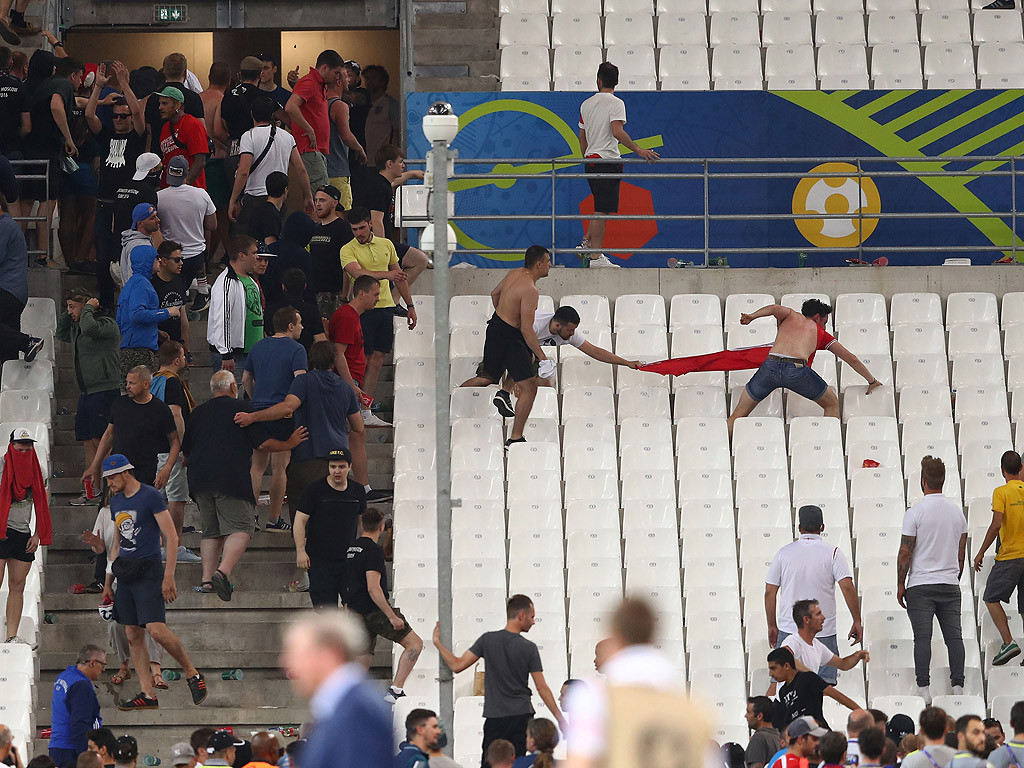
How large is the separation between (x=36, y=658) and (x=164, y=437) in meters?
1.65

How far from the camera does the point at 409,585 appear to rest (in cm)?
1202

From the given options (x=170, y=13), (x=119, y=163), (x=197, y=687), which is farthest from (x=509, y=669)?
(x=170, y=13)

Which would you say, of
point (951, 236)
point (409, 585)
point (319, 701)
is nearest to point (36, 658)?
point (409, 585)

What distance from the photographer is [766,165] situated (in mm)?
16016

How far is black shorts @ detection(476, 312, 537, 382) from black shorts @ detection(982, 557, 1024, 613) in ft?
11.9

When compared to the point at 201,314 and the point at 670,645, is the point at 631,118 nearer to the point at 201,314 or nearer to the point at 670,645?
the point at 201,314

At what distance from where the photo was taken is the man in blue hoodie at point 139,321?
1252cm

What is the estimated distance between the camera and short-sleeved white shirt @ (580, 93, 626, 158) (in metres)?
15.0

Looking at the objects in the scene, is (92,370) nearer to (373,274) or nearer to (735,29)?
(373,274)

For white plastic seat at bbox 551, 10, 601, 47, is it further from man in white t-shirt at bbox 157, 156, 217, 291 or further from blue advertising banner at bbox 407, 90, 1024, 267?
man in white t-shirt at bbox 157, 156, 217, 291

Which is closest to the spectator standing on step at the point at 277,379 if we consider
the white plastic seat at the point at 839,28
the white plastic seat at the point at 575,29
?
the white plastic seat at the point at 575,29

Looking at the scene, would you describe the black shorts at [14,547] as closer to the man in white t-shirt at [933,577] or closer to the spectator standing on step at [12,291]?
the spectator standing on step at [12,291]

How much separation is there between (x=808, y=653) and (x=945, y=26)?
9.57m

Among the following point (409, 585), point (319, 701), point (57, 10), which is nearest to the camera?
point (319, 701)
